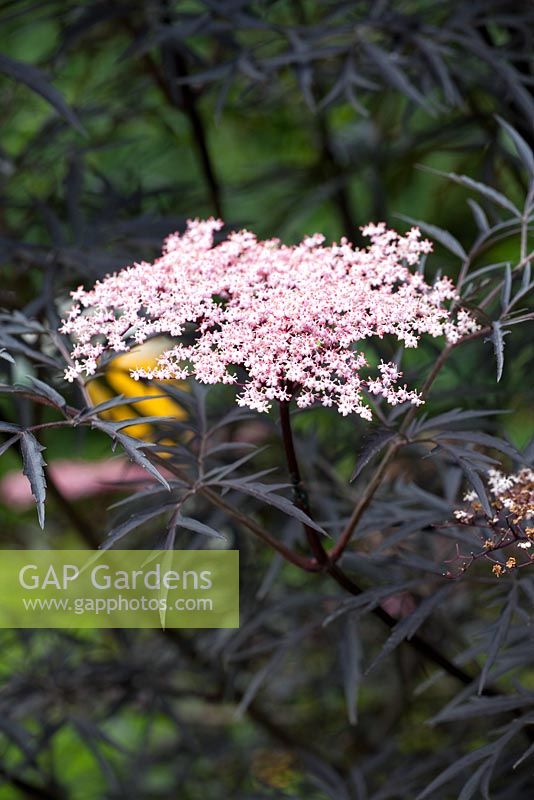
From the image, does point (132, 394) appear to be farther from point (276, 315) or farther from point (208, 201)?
point (276, 315)

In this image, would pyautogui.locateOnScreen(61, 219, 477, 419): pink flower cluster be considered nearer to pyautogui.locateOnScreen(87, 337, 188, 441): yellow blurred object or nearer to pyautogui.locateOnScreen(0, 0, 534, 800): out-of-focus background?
pyautogui.locateOnScreen(0, 0, 534, 800): out-of-focus background

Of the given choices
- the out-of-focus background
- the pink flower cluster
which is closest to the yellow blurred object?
the out-of-focus background

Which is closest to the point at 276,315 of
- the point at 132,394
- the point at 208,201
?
the point at 208,201

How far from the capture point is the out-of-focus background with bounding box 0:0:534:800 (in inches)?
40.5

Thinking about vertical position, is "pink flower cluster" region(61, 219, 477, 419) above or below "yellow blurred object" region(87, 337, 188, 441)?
below

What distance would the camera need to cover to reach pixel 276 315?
1.92ft

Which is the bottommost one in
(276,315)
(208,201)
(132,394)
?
(276,315)

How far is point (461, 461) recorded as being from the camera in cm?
63

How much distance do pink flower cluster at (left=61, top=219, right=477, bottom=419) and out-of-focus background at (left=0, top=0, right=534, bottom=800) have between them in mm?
180

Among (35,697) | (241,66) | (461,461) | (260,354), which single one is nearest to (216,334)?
(260,354)

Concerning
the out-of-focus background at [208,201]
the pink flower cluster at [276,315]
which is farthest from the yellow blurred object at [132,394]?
the pink flower cluster at [276,315]

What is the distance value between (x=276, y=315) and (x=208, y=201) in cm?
82

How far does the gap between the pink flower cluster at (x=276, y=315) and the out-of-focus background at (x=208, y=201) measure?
180 mm

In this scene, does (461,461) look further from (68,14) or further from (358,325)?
(68,14)
